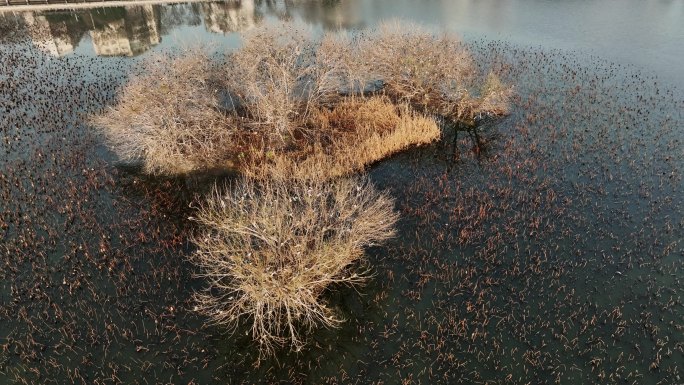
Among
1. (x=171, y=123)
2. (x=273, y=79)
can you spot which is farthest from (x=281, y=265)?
(x=273, y=79)

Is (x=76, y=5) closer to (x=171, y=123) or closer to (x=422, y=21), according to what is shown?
(x=422, y=21)

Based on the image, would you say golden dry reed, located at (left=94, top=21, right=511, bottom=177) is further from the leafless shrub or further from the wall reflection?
the wall reflection

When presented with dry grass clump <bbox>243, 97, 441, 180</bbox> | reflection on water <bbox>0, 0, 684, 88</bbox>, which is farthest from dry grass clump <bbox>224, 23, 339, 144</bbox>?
reflection on water <bbox>0, 0, 684, 88</bbox>

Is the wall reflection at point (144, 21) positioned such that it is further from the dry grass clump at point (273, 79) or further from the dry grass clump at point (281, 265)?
the dry grass clump at point (281, 265)

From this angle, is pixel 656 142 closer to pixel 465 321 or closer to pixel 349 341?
pixel 465 321

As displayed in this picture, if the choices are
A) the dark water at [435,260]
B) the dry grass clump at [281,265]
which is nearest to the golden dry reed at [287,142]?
the dry grass clump at [281,265]
